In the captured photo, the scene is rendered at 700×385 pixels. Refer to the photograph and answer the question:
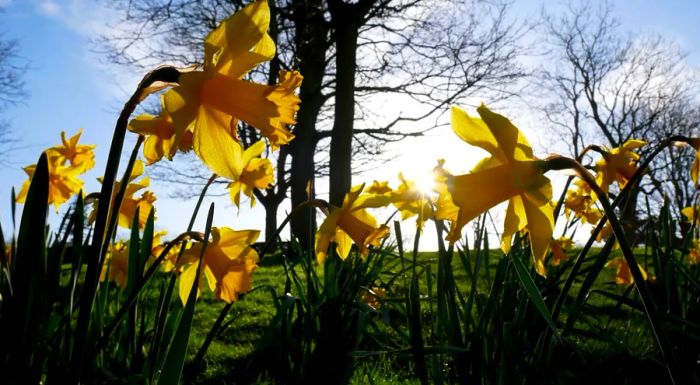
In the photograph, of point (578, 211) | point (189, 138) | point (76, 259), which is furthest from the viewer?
point (578, 211)

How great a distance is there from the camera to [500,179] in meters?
0.88

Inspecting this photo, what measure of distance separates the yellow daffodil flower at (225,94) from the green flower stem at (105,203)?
0.12 ft

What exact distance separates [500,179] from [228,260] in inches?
28.4

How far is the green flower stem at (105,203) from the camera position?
0.78 m

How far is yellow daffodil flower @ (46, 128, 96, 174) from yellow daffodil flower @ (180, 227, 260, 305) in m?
0.72

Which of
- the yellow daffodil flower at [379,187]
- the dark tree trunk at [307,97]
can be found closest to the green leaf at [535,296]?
the yellow daffodil flower at [379,187]

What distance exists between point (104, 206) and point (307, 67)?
1209 cm

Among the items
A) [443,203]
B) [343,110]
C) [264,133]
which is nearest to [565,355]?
[443,203]

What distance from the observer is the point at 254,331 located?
3.39 metres

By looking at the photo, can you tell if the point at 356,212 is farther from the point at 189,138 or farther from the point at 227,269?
the point at 189,138

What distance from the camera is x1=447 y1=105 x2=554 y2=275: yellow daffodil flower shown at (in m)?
0.83

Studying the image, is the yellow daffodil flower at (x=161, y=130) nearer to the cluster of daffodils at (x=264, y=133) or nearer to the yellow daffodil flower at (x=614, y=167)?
the cluster of daffodils at (x=264, y=133)

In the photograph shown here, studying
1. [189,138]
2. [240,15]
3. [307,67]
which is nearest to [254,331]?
[189,138]

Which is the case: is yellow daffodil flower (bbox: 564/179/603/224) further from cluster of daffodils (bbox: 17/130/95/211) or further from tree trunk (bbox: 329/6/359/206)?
tree trunk (bbox: 329/6/359/206)
